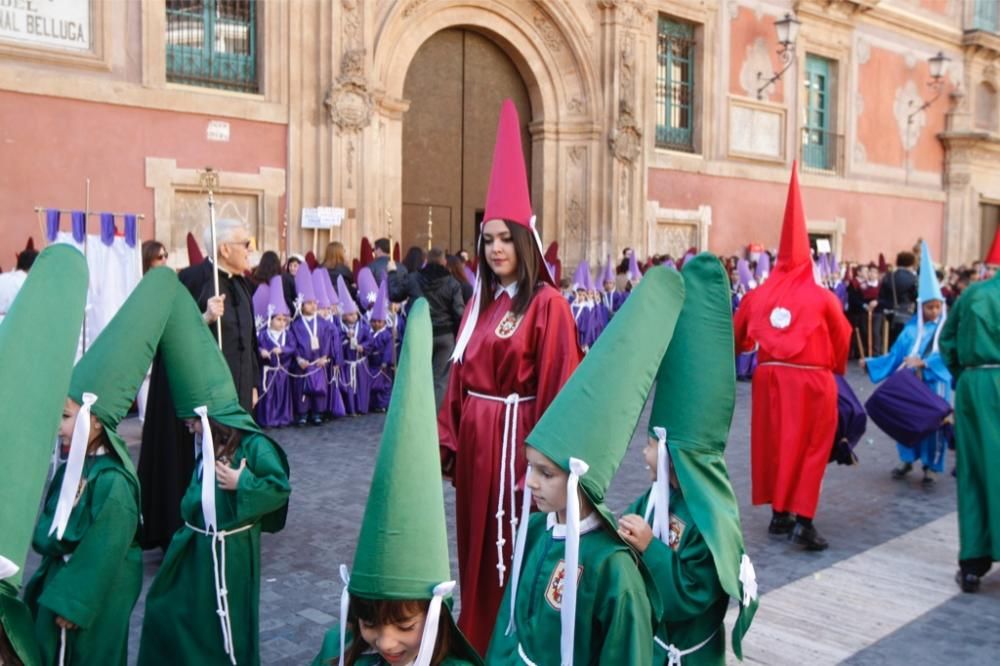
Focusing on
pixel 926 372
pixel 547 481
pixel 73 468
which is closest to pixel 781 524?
pixel 926 372

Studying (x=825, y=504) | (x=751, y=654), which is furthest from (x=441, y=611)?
(x=825, y=504)

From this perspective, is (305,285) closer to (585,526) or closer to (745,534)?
(745,534)

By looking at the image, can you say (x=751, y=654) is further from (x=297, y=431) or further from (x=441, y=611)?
(x=297, y=431)

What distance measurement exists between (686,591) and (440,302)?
7465mm

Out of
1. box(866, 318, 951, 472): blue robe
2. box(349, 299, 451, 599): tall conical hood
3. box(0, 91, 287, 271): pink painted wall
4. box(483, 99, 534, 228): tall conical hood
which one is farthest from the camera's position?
box(0, 91, 287, 271): pink painted wall

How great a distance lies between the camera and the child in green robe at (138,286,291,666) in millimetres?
4004

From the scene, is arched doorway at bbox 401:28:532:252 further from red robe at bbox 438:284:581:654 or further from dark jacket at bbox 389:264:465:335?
red robe at bbox 438:284:581:654

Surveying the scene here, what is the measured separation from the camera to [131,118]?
42.5 feet

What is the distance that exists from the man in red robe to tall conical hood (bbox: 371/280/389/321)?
5.78 m

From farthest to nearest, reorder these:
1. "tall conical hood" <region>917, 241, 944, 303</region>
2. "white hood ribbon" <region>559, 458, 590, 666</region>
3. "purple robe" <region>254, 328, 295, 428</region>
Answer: "purple robe" <region>254, 328, 295, 428</region>, "tall conical hood" <region>917, 241, 944, 303</region>, "white hood ribbon" <region>559, 458, 590, 666</region>

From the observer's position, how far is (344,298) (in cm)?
1148

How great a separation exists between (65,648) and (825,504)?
6.11m

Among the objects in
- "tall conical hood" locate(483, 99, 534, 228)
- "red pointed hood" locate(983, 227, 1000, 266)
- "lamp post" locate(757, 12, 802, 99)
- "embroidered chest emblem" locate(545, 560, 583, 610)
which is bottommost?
"embroidered chest emblem" locate(545, 560, 583, 610)

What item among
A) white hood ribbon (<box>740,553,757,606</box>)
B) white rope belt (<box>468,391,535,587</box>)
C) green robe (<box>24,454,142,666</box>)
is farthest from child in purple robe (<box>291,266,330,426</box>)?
white hood ribbon (<box>740,553,757,606</box>)
